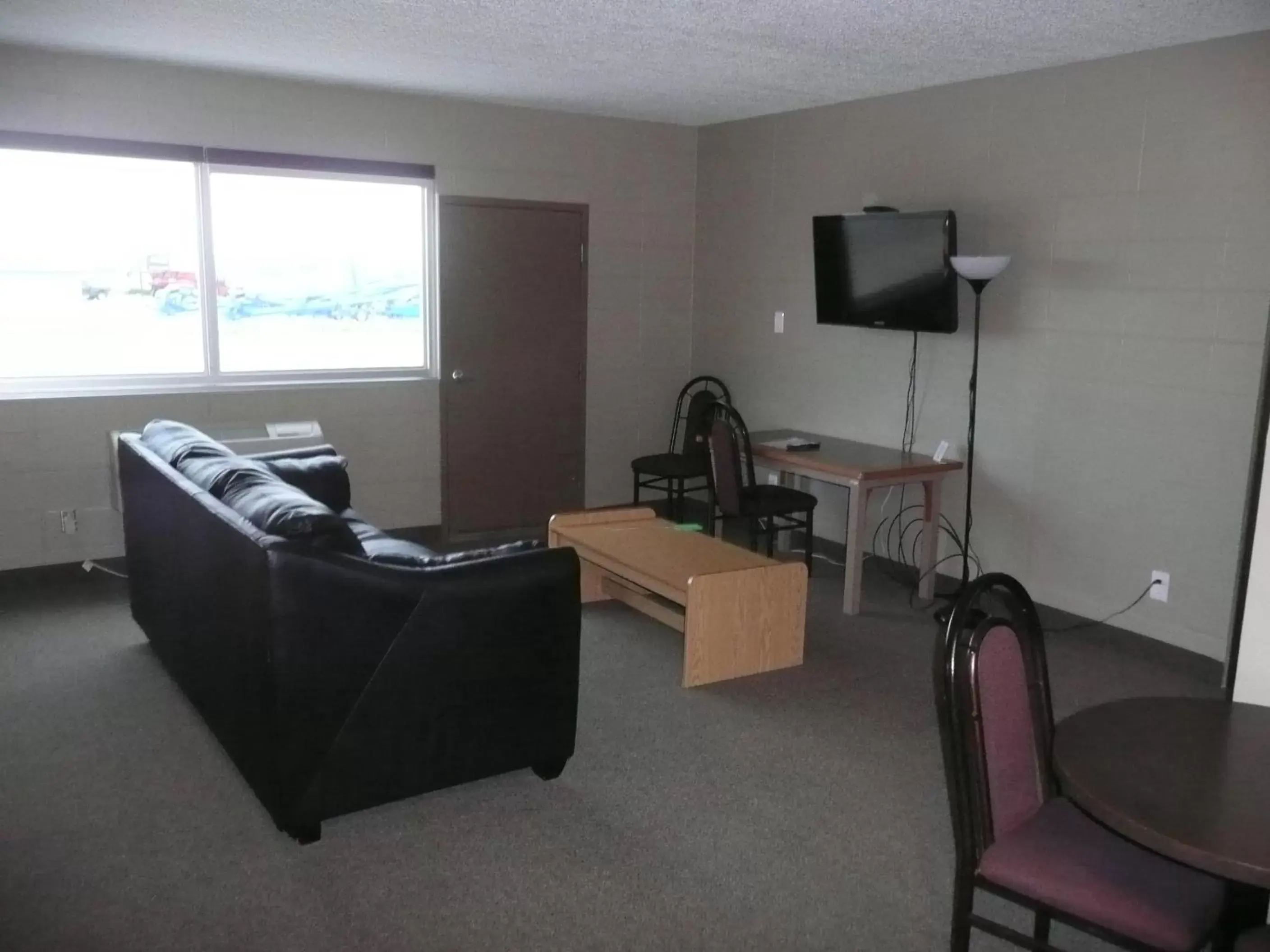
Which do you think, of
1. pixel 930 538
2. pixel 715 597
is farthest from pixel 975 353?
pixel 715 597

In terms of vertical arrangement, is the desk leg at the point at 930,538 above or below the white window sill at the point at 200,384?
below

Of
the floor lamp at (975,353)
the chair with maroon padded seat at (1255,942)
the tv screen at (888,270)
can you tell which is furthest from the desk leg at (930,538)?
the chair with maroon padded seat at (1255,942)

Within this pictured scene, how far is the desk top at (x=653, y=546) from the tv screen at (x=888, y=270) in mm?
1461

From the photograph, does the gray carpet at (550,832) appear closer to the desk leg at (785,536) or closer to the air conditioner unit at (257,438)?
the air conditioner unit at (257,438)

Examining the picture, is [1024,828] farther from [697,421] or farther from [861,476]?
[697,421]

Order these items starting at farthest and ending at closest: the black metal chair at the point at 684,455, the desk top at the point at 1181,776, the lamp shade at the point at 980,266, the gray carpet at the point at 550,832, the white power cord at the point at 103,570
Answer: the black metal chair at the point at 684,455
the white power cord at the point at 103,570
the lamp shade at the point at 980,266
the gray carpet at the point at 550,832
the desk top at the point at 1181,776

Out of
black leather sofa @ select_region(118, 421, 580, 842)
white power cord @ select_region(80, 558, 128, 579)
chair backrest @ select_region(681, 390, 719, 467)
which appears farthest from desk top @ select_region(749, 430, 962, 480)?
white power cord @ select_region(80, 558, 128, 579)

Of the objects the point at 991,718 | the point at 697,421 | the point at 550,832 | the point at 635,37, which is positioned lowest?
the point at 550,832

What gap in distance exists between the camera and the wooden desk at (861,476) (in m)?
4.70

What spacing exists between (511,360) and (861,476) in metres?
2.31

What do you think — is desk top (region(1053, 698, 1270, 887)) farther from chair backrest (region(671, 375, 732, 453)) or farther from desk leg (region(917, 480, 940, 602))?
chair backrest (region(671, 375, 732, 453))

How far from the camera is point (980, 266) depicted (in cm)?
444

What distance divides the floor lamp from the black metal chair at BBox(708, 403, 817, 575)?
28.8 inches

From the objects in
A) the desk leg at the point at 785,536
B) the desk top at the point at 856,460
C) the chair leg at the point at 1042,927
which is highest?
the desk top at the point at 856,460
